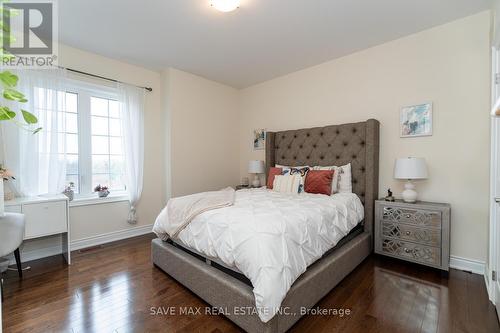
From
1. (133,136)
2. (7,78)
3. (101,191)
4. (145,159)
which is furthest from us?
(145,159)

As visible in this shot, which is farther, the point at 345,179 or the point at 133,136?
the point at 133,136

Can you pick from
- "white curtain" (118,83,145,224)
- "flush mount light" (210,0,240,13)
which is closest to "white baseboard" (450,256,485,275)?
"flush mount light" (210,0,240,13)

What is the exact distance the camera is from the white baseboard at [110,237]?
2.96m

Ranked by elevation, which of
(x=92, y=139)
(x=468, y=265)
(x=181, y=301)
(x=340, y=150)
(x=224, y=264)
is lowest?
(x=181, y=301)

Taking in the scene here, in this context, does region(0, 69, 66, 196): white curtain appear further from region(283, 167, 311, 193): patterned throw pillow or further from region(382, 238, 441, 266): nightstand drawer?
region(382, 238, 441, 266): nightstand drawer

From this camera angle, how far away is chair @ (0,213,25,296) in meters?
1.93

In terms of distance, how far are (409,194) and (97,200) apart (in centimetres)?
370

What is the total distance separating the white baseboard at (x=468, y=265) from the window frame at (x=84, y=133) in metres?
4.24

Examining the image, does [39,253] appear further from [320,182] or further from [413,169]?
[413,169]

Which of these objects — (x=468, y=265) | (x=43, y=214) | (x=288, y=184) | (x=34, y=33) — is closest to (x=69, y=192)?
(x=43, y=214)

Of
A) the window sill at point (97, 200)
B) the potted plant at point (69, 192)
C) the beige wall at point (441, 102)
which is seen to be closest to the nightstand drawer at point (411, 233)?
the beige wall at point (441, 102)

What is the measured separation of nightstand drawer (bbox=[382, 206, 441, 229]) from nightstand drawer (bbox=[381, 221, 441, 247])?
48 millimetres

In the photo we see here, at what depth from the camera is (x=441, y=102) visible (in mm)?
2424

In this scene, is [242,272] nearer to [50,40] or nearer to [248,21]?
[248,21]
